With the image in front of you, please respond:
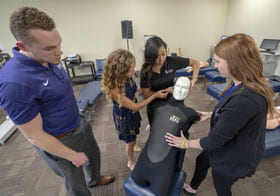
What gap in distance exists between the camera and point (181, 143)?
0.83m

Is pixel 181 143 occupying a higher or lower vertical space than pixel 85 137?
higher

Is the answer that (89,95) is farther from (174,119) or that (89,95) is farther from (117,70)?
(174,119)

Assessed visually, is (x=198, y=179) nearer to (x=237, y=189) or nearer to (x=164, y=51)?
(x=237, y=189)

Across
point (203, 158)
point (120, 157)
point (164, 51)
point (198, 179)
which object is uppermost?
point (164, 51)

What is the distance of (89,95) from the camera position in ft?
9.36

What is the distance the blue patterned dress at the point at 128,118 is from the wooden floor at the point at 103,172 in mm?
533

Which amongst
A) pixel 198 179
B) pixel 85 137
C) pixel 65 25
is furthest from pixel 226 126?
pixel 65 25

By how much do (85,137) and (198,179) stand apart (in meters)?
0.95

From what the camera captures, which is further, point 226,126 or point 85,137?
point 85,137

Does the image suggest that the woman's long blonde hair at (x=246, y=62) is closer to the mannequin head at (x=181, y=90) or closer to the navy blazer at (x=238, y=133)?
the navy blazer at (x=238, y=133)

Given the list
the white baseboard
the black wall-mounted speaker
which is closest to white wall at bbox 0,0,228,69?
the black wall-mounted speaker

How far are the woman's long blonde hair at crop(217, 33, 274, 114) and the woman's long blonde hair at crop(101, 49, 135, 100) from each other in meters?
0.61

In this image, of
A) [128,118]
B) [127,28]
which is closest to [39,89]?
[128,118]

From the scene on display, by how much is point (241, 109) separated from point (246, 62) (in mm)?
201
